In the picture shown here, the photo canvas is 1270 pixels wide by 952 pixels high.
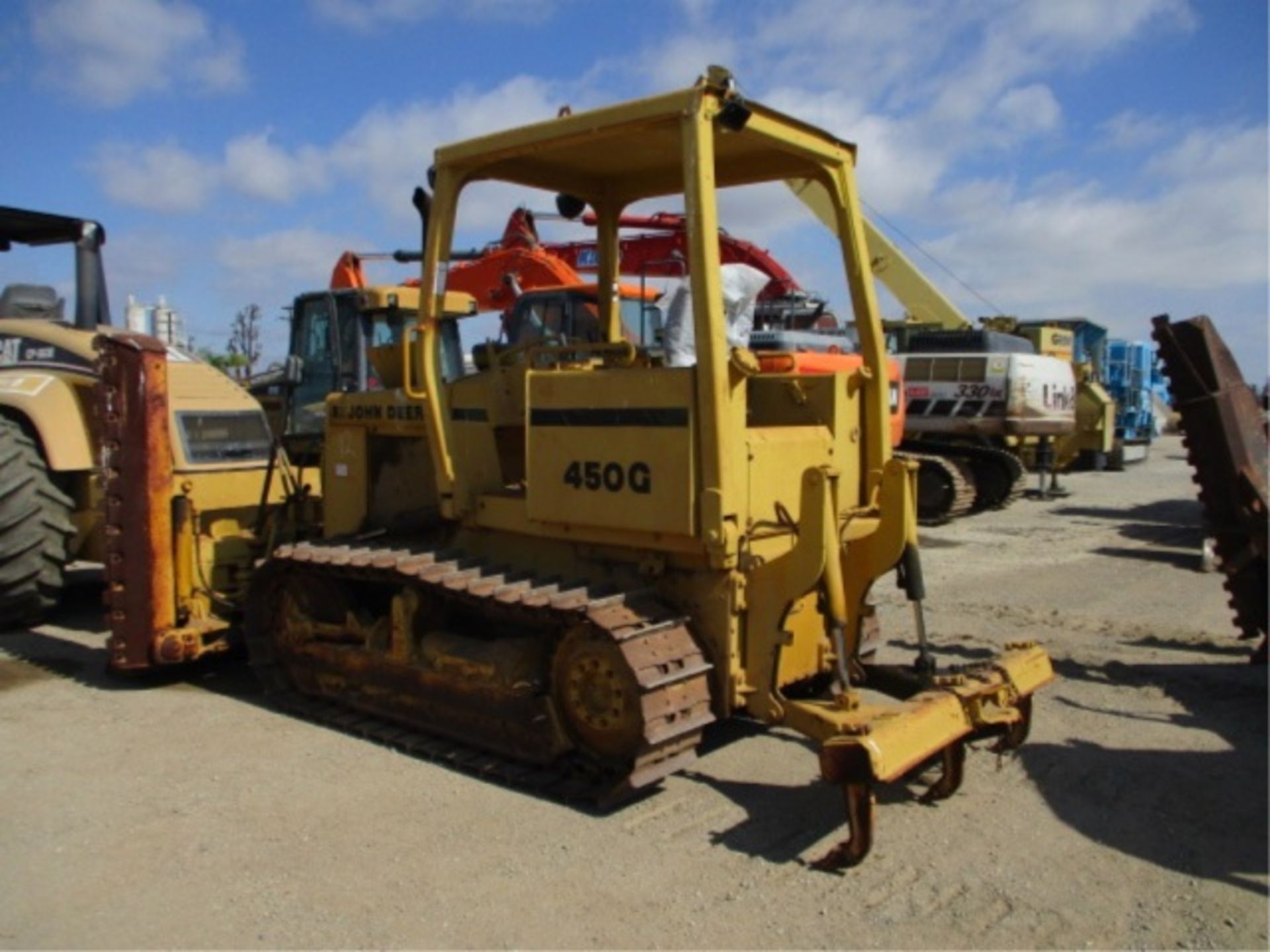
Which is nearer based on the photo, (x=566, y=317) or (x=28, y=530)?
(x=28, y=530)

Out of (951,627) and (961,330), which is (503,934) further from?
(961,330)

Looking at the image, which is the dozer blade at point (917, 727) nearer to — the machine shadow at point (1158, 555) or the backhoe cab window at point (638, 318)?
the backhoe cab window at point (638, 318)

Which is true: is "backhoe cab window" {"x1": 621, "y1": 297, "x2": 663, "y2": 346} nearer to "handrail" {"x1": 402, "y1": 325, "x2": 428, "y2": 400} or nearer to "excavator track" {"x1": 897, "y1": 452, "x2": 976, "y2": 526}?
"excavator track" {"x1": 897, "y1": 452, "x2": 976, "y2": 526}

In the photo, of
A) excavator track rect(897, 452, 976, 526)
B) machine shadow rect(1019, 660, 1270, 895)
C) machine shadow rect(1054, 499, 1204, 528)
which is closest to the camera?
machine shadow rect(1019, 660, 1270, 895)

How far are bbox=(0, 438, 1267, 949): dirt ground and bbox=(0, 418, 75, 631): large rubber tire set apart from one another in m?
0.94

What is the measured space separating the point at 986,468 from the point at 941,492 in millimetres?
1542

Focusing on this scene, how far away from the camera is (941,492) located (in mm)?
13695

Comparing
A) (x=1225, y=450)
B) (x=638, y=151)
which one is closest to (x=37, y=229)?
(x=638, y=151)

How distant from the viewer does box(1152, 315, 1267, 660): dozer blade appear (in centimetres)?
665

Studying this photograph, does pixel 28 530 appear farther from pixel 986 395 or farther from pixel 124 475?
pixel 986 395

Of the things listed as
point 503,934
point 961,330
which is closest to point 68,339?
point 503,934

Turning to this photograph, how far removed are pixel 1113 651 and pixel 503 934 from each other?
5098mm

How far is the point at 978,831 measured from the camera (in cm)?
427

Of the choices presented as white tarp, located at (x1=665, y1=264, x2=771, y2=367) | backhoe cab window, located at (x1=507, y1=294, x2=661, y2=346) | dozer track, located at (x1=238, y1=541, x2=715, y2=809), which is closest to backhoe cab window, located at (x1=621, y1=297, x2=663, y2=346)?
backhoe cab window, located at (x1=507, y1=294, x2=661, y2=346)
